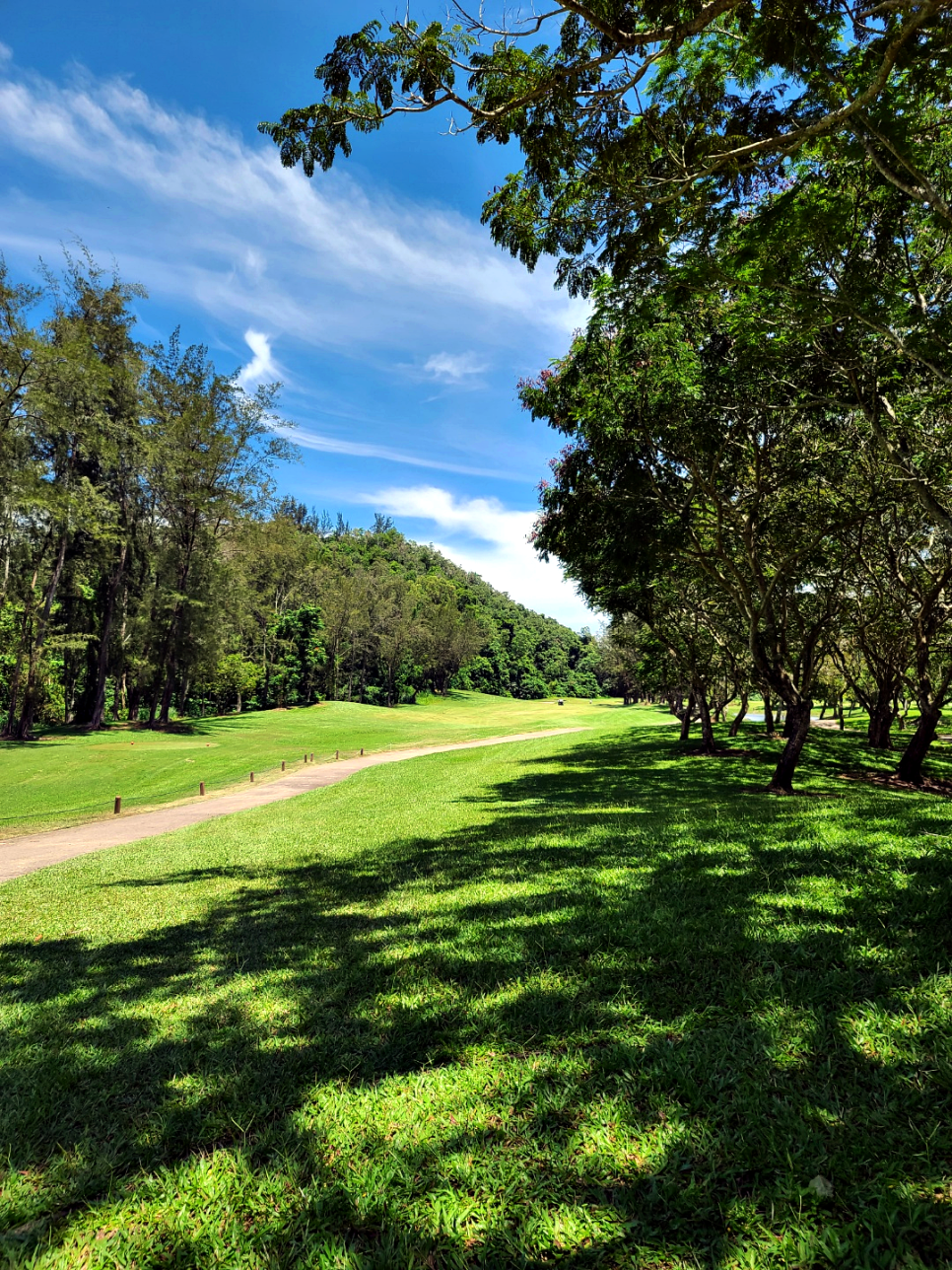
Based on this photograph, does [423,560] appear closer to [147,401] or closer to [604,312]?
[147,401]

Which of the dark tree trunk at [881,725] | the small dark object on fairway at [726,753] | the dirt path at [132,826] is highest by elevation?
the dark tree trunk at [881,725]

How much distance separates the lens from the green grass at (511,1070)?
2197mm

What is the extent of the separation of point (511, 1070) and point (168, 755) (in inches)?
1105

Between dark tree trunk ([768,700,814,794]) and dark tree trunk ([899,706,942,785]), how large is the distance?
4.18 m

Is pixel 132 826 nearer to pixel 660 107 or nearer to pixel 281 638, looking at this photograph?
pixel 660 107

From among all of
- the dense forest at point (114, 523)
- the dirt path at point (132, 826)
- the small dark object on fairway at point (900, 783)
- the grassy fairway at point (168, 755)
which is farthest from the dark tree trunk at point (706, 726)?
the dense forest at point (114, 523)

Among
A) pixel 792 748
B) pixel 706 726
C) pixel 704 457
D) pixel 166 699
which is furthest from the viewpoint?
pixel 166 699

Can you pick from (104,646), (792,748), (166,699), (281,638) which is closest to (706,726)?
(792,748)

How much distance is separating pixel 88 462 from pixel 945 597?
42.5 metres

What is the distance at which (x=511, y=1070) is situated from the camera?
120 inches

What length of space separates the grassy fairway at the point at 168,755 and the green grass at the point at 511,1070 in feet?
45.2

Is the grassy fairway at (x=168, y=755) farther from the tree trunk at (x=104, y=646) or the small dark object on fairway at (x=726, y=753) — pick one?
the small dark object on fairway at (x=726, y=753)

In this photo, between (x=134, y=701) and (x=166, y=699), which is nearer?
(x=166, y=699)

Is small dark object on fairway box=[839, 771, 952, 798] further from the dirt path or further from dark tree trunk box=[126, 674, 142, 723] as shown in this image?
dark tree trunk box=[126, 674, 142, 723]
